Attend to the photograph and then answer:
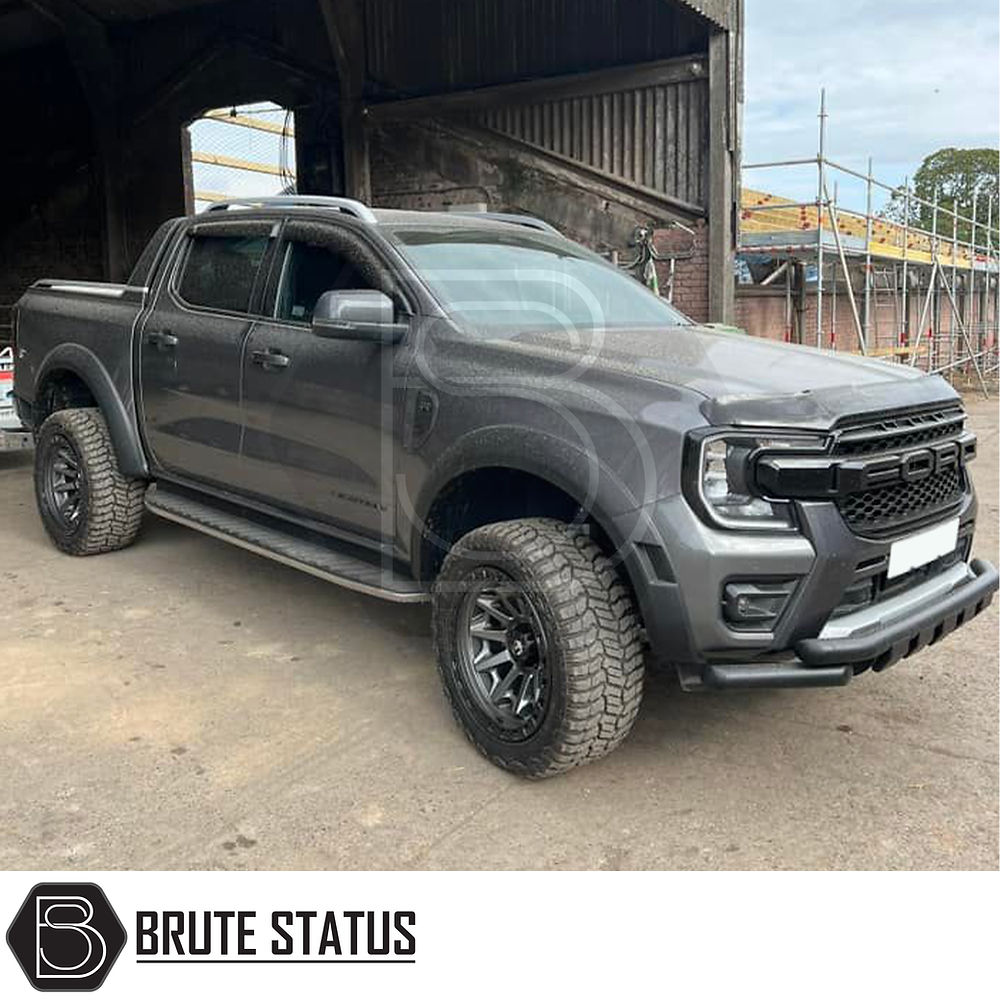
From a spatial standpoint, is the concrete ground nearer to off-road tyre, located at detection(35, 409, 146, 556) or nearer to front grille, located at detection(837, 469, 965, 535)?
off-road tyre, located at detection(35, 409, 146, 556)

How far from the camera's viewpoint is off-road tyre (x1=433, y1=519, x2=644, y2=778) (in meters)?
3.08

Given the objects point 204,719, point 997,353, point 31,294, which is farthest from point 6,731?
A: point 997,353

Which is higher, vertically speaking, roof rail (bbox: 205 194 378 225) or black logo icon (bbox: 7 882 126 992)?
roof rail (bbox: 205 194 378 225)

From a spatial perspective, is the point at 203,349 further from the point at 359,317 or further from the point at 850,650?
the point at 850,650

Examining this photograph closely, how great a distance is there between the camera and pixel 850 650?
9.54 feet

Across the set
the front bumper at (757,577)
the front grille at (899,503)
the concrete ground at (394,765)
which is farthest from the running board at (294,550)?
the front grille at (899,503)

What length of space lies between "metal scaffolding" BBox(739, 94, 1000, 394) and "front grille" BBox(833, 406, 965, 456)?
27.3 feet

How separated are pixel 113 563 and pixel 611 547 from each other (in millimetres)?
3414

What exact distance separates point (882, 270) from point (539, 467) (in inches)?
601

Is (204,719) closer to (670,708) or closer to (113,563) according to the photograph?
(670,708)

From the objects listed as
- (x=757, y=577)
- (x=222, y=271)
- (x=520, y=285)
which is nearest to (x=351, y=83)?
(x=222, y=271)

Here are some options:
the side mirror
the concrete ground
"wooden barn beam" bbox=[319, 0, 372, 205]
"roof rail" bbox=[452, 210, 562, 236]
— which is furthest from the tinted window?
"wooden barn beam" bbox=[319, 0, 372, 205]

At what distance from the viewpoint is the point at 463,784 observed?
3.35 m

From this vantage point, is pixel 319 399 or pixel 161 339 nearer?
pixel 319 399
